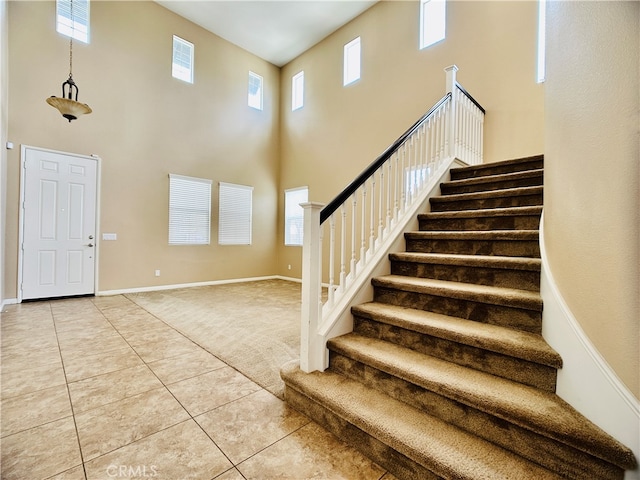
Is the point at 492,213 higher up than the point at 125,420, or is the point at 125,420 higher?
the point at 492,213

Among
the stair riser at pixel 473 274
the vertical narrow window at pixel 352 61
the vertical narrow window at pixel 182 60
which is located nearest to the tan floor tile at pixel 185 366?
the stair riser at pixel 473 274

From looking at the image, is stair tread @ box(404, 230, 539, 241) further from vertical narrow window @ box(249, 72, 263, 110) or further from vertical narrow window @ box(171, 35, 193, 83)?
vertical narrow window @ box(249, 72, 263, 110)

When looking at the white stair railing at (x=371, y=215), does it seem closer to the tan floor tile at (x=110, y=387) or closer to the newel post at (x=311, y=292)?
the newel post at (x=311, y=292)

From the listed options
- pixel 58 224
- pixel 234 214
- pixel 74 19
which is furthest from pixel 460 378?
pixel 74 19

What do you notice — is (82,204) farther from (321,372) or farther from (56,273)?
(321,372)

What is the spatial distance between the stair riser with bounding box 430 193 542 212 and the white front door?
5.63 m

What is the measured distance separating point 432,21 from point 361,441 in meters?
6.09

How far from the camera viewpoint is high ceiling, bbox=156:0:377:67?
5.54 m

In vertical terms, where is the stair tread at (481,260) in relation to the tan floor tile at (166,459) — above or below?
above

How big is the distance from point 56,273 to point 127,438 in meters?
4.61

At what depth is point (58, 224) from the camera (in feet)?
15.2

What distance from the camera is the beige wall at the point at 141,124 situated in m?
4.42

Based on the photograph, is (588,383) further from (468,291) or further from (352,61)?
(352,61)

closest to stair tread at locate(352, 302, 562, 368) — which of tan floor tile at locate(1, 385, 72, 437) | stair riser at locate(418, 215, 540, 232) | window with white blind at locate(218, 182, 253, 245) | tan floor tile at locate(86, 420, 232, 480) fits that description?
stair riser at locate(418, 215, 540, 232)
